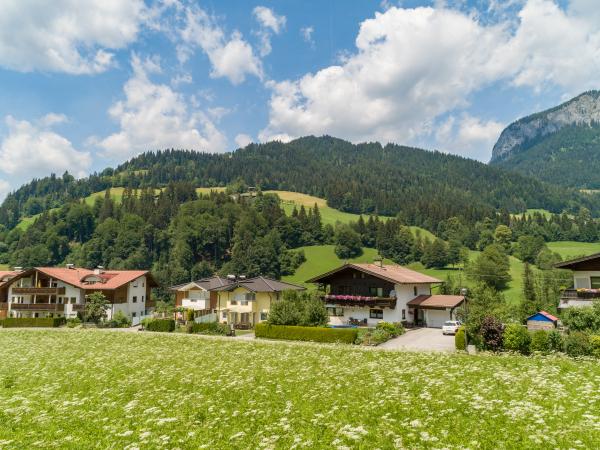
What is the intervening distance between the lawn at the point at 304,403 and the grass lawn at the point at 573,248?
6148 inches

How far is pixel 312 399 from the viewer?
15672 millimetres

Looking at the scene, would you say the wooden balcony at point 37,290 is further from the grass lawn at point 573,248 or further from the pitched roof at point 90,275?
the grass lawn at point 573,248

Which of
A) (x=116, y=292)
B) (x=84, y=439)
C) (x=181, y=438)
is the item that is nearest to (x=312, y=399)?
(x=181, y=438)

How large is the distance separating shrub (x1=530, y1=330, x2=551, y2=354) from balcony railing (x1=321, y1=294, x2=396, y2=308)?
2716cm

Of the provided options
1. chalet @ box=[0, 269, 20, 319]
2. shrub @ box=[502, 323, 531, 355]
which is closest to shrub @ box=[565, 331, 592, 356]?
shrub @ box=[502, 323, 531, 355]

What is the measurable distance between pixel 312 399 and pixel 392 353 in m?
15.1

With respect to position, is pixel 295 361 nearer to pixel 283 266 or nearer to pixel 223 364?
pixel 223 364

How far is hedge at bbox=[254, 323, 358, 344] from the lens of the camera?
127 ft

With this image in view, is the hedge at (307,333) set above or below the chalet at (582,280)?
below

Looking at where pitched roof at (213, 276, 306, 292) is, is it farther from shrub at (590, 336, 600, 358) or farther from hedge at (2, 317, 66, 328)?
shrub at (590, 336, 600, 358)

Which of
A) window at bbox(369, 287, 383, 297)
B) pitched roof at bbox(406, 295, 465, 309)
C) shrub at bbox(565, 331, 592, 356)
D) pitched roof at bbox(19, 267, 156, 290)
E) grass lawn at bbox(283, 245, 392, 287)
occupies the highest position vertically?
grass lawn at bbox(283, 245, 392, 287)

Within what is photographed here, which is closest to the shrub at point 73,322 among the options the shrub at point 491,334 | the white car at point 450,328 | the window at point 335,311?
the window at point 335,311

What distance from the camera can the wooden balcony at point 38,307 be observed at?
65750 mm

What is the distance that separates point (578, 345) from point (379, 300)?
30.1m
